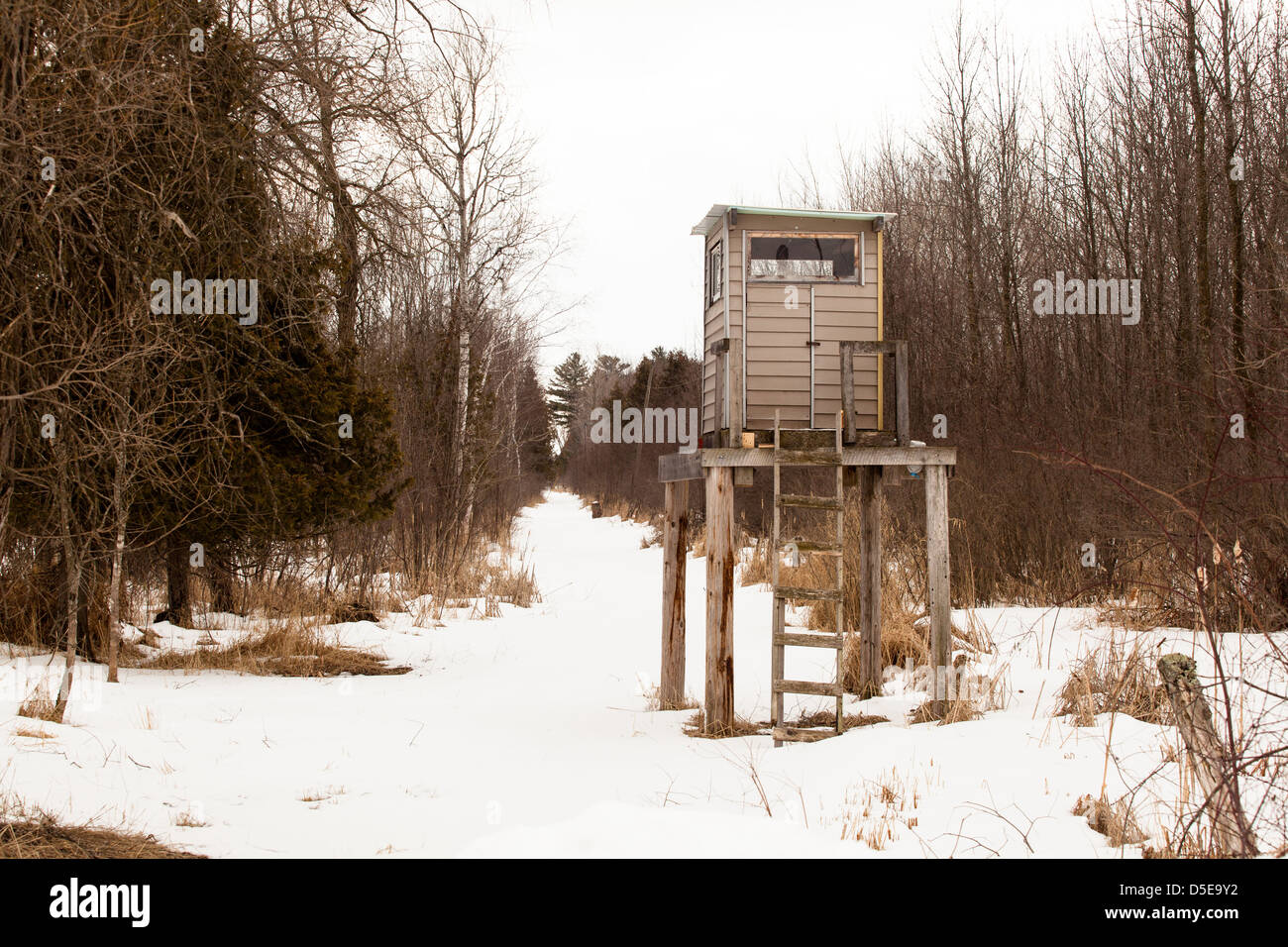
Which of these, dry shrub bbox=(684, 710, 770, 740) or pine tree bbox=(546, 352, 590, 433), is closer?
dry shrub bbox=(684, 710, 770, 740)

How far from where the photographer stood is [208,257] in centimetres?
895

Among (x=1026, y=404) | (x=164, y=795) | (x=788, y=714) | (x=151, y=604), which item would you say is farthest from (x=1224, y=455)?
(x=151, y=604)

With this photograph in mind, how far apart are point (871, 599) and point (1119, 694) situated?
3692 millimetres

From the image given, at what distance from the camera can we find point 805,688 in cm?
854

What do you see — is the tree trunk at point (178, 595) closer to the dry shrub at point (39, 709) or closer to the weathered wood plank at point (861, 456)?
the dry shrub at point (39, 709)

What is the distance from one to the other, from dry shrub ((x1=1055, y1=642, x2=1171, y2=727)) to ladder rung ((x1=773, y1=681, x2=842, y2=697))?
68.3 inches

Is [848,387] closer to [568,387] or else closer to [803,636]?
[803,636]

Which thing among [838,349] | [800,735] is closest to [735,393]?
[838,349]

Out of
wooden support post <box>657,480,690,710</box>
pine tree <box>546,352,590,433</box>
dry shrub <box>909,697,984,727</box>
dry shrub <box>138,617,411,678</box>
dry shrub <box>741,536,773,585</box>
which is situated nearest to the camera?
dry shrub <box>909,697,984,727</box>

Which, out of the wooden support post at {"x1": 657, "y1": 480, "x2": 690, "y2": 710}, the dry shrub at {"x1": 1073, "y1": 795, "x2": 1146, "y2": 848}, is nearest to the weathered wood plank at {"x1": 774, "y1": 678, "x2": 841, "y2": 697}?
the wooden support post at {"x1": 657, "y1": 480, "x2": 690, "y2": 710}

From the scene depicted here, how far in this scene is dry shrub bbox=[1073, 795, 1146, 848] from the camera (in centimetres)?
482

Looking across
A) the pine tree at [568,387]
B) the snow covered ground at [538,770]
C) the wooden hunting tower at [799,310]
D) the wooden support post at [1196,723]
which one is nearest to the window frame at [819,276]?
the wooden hunting tower at [799,310]

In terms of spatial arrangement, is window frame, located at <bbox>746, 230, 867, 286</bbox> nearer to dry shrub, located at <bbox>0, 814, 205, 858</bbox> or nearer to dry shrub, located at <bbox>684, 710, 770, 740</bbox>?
dry shrub, located at <bbox>684, 710, 770, 740</bbox>
